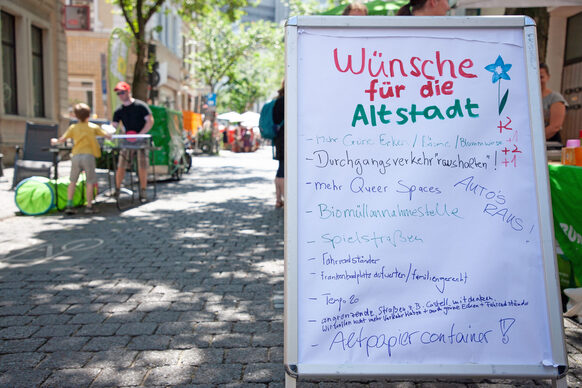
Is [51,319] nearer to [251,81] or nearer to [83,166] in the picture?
[83,166]

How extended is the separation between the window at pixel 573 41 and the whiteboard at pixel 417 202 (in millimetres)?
7852

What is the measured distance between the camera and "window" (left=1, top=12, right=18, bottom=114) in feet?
53.5

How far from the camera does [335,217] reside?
248 centimetres

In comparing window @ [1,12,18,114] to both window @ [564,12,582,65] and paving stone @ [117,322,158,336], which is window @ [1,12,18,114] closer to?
window @ [564,12,582,65]

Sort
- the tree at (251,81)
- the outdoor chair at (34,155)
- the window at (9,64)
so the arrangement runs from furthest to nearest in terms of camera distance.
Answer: the tree at (251,81)
the window at (9,64)
the outdoor chair at (34,155)

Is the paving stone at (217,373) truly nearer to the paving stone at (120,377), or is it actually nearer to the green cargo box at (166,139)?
the paving stone at (120,377)

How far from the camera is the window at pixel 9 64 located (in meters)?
16.3

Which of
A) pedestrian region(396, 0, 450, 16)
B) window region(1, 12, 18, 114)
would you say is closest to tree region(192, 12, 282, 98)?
window region(1, 12, 18, 114)

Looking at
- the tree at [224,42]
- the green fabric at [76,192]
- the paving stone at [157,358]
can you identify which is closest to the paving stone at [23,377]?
the paving stone at [157,358]

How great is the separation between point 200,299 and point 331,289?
2.05m

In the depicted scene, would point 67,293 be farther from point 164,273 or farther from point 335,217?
point 335,217

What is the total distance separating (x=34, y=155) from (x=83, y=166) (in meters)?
3.06

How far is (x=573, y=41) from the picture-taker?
9672 millimetres

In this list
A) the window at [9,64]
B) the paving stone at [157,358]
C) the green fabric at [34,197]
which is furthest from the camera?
the window at [9,64]
